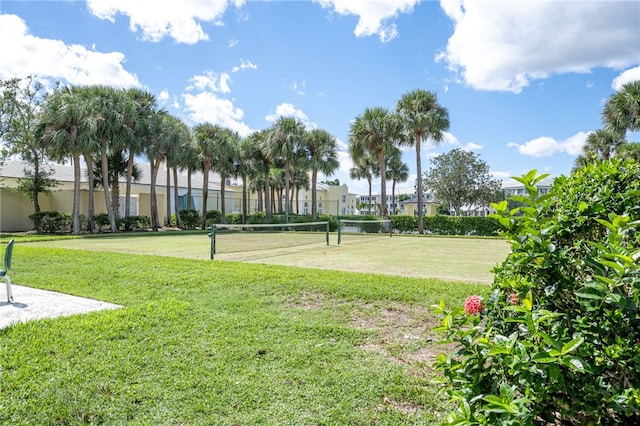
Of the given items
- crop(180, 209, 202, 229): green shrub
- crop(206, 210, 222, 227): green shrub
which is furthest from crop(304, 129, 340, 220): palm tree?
crop(180, 209, 202, 229): green shrub

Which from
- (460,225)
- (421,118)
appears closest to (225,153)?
(421,118)

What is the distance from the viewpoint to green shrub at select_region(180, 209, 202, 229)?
32.0m

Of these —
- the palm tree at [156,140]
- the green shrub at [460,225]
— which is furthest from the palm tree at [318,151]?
the palm tree at [156,140]

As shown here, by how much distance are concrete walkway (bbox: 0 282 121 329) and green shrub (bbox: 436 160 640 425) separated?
5319 mm

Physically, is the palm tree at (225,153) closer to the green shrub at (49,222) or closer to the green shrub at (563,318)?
the green shrub at (49,222)

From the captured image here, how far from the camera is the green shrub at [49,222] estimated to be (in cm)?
2495

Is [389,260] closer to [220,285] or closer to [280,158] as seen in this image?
[220,285]

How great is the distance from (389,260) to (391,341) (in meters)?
7.11

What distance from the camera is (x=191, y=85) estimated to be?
21219 mm

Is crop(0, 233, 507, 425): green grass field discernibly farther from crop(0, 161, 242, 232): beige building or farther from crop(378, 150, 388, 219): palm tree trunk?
crop(0, 161, 242, 232): beige building

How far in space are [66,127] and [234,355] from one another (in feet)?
82.8

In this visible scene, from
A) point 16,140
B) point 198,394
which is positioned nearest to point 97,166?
point 16,140

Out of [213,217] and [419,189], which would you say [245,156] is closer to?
[213,217]

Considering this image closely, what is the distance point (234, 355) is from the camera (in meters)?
3.54
